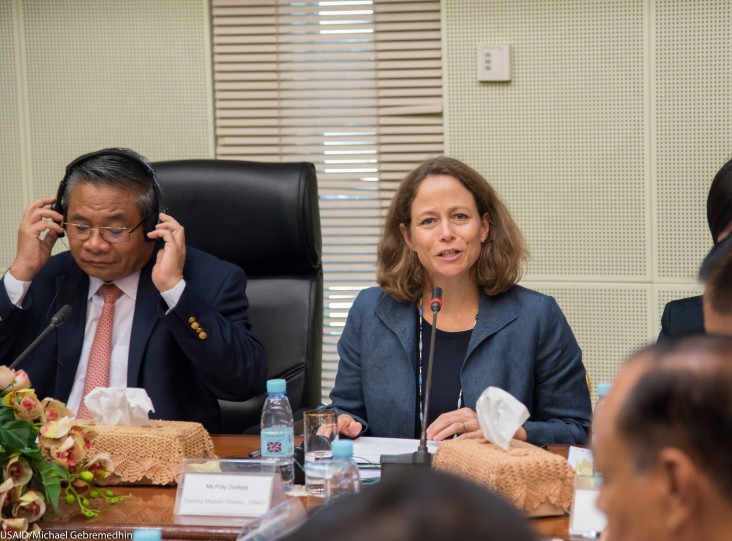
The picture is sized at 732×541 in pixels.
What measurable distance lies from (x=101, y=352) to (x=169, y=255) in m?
0.32

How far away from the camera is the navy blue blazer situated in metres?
2.38

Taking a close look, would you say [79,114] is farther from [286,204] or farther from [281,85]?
[286,204]

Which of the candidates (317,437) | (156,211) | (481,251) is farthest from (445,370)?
(156,211)

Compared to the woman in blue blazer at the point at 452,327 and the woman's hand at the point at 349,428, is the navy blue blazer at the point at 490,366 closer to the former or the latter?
the woman in blue blazer at the point at 452,327

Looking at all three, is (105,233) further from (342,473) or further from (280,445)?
(342,473)

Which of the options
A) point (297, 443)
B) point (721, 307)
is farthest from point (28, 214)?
point (721, 307)

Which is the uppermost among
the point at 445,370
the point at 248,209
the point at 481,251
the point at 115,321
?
the point at 248,209

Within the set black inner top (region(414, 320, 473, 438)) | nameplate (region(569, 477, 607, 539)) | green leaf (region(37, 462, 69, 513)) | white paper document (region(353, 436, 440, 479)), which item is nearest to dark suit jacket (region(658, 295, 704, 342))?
black inner top (region(414, 320, 473, 438))

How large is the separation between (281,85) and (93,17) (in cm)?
79

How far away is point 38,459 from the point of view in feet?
5.70

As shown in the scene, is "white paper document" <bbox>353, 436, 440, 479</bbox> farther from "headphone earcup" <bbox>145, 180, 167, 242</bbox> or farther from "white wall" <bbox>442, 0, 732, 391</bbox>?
"white wall" <bbox>442, 0, 732, 391</bbox>

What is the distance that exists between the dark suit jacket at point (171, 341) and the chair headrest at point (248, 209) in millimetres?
110

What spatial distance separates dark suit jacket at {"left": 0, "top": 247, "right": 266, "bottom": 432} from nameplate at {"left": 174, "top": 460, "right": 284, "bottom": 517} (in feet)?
2.37

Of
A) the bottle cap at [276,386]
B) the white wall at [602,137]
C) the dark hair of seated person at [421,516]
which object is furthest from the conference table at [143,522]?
the white wall at [602,137]
